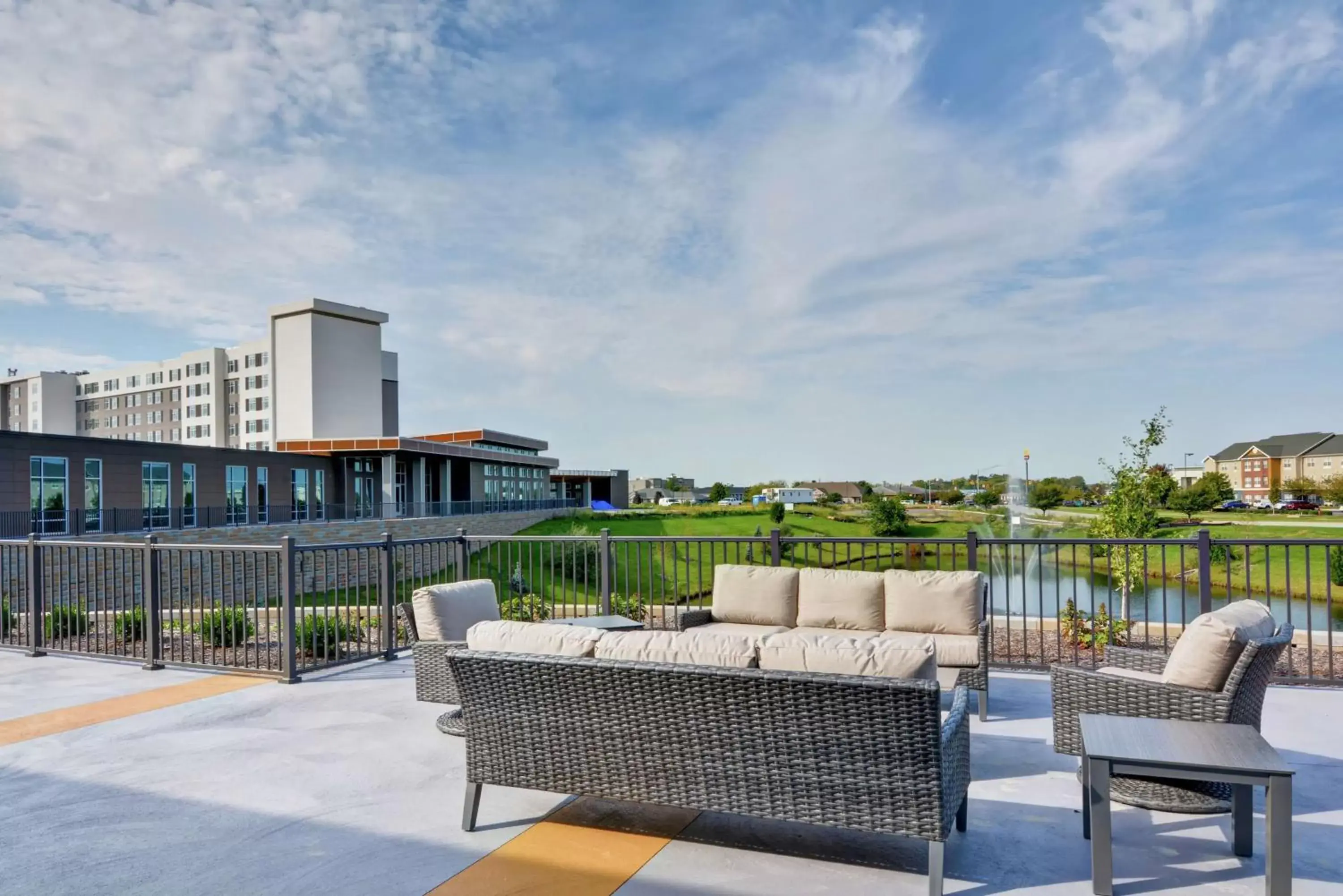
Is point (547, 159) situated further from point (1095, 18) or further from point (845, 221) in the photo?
point (1095, 18)

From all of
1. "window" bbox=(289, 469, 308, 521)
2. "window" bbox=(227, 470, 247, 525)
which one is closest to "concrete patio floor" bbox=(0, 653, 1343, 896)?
"window" bbox=(227, 470, 247, 525)

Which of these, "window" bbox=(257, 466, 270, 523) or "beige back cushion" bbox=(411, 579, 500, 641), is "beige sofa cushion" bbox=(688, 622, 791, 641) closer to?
"beige back cushion" bbox=(411, 579, 500, 641)

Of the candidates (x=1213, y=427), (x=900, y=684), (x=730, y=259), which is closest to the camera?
(x=900, y=684)

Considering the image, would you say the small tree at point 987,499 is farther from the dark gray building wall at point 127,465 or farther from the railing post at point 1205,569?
the dark gray building wall at point 127,465

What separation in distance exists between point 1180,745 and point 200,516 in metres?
28.8

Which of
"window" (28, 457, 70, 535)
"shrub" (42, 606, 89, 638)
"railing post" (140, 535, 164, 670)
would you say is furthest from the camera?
"window" (28, 457, 70, 535)

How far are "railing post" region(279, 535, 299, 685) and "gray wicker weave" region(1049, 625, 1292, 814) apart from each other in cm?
508

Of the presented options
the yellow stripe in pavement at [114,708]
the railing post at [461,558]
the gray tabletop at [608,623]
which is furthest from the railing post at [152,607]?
the gray tabletop at [608,623]

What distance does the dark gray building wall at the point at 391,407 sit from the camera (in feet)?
192

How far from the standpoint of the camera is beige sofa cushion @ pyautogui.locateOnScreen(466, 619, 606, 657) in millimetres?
3062

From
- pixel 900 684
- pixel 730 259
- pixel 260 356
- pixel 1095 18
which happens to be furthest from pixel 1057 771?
pixel 260 356

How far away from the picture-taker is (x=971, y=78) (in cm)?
1305

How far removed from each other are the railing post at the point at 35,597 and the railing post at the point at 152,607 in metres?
1.42

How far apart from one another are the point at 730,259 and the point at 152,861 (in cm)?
1932
